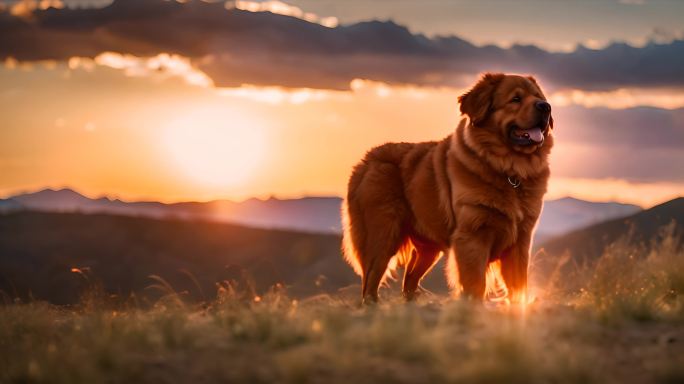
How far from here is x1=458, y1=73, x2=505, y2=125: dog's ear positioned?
8.66 meters

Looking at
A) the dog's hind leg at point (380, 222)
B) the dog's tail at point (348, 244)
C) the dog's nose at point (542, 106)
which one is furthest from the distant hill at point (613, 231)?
the dog's nose at point (542, 106)

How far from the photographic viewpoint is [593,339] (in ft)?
22.0

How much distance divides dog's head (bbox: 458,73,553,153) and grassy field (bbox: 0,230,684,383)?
168 centimetres

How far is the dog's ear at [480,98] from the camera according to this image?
8664 millimetres

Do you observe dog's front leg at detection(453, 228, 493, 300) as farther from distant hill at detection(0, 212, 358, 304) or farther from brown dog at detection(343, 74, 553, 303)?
distant hill at detection(0, 212, 358, 304)

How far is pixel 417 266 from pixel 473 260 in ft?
5.86

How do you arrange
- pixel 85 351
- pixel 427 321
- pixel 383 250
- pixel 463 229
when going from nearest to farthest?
1. pixel 85 351
2. pixel 427 321
3. pixel 463 229
4. pixel 383 250

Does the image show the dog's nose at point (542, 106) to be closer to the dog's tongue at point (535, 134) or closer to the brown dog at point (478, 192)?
the brown dog at point (478, 192)

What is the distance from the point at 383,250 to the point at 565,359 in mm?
3887

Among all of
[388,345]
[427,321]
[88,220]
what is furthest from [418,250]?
[88,220]

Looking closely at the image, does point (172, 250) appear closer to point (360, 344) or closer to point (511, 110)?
point (511, 110)

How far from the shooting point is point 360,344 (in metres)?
6.14

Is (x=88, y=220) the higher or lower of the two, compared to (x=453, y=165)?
lower

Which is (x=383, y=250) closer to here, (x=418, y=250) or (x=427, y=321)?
(x=418, y=250)
